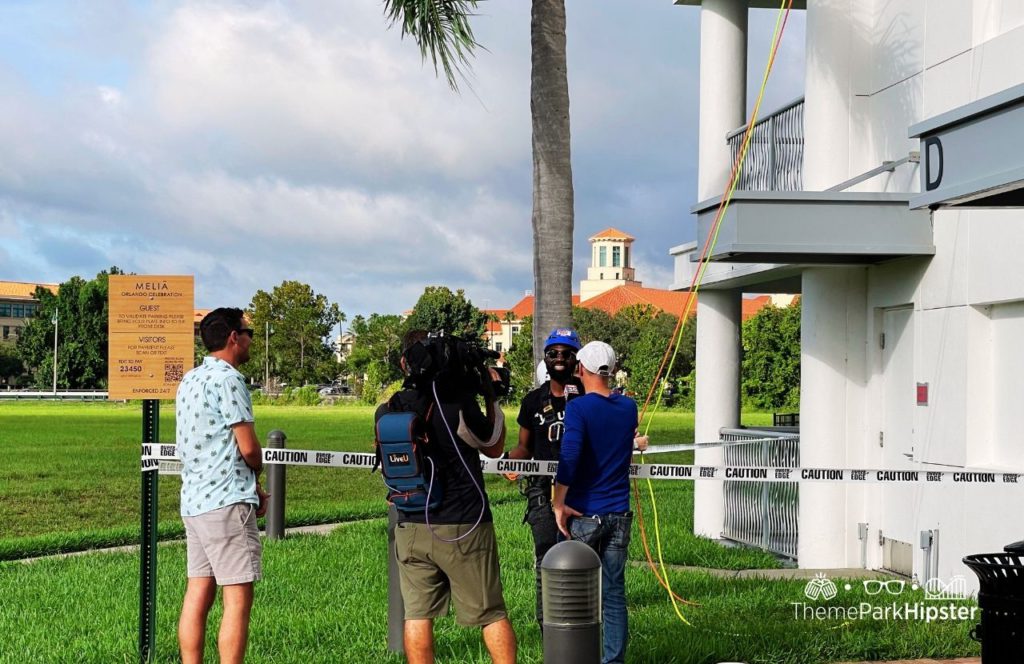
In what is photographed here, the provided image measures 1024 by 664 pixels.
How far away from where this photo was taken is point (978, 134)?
5.05 metres

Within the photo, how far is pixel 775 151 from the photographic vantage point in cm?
1347

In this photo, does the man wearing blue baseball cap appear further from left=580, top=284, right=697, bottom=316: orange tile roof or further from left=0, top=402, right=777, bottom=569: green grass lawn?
left=580, top=284, right=697, bottom=316: orange tile roof

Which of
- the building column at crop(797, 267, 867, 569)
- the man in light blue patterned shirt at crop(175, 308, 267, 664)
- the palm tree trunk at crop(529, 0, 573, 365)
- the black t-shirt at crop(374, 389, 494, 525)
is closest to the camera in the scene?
the black t-shirt at crop(374, 389, 494, 525)

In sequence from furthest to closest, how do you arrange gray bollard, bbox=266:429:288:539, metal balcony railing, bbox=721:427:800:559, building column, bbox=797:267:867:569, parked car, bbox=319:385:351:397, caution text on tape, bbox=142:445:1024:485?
parked car, bbox=319:385:351:397
gray bollard, bbox=266:429:288:539
metal balcony railing, bbox=721:427:800:559
building column, bbox=797:267:867:569
caution text on tape, bbox=142:445:1024:485

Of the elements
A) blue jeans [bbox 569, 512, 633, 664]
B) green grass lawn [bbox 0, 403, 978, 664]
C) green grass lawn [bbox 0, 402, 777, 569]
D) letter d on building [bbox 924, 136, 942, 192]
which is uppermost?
letter d on building [bbox 924, 136, 942, 192]

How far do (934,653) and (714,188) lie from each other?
24.5 feet

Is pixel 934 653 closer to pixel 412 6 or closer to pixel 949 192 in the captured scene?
pixel 949 192

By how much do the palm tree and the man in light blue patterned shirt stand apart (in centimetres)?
692

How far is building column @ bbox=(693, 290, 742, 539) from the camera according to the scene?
14.4m

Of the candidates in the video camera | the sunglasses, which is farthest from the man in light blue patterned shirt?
the sunglasses

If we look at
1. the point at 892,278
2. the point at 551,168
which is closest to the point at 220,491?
the point at 892,278

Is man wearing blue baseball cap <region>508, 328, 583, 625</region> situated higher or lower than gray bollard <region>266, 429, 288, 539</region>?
higher

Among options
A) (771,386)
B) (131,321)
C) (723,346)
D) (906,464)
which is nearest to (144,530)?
(131,321)

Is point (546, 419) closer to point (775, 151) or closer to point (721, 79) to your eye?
point (775, 151)
